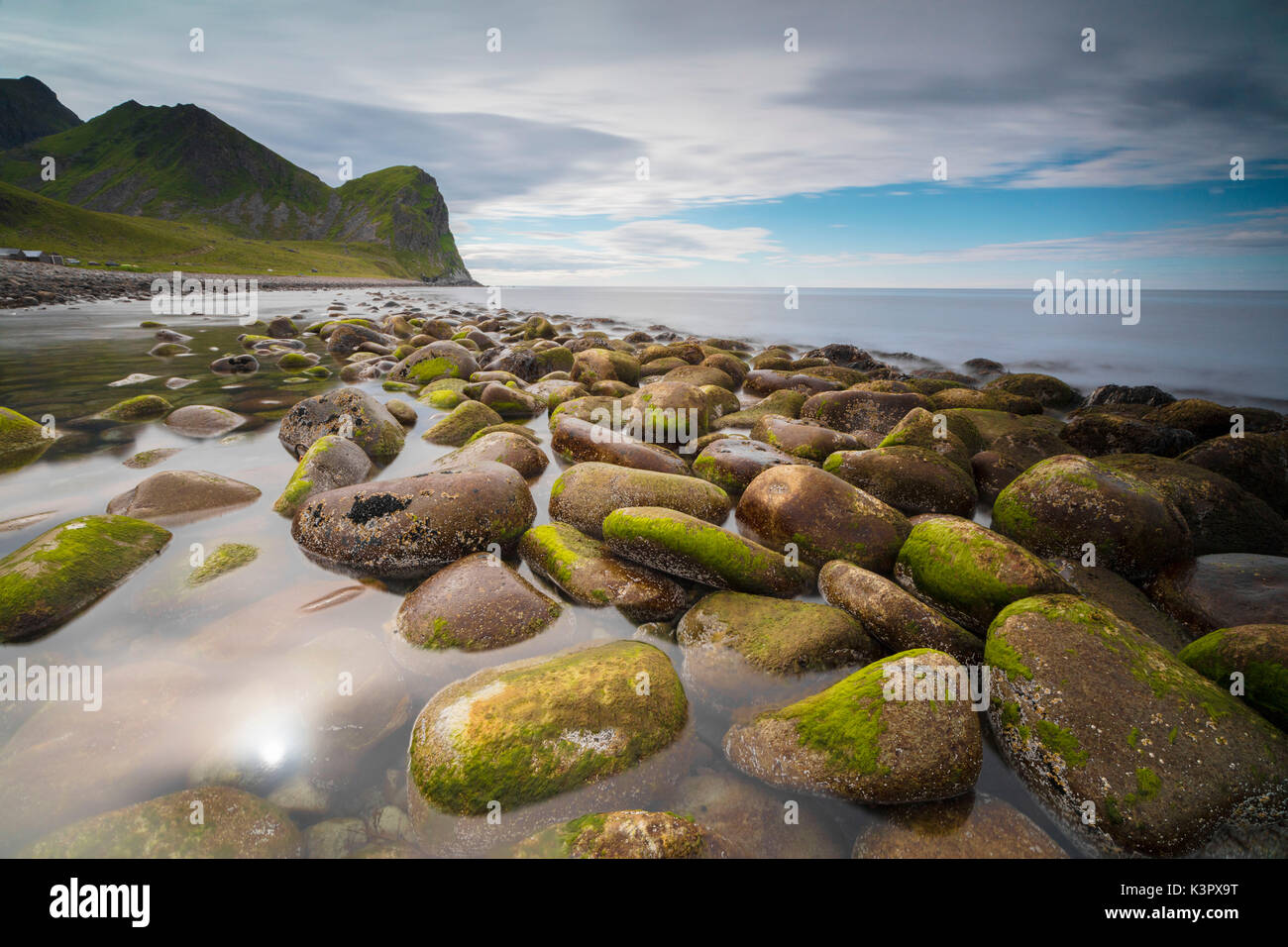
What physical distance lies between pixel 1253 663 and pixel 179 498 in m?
9.77

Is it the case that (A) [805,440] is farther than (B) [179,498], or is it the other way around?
(A) [805,440]

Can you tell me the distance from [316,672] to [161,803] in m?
1.13

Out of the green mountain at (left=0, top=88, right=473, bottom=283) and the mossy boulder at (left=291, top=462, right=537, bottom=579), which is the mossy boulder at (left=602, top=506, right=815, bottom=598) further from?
the green mountain at (left=0, top=88, right=473, bottom=283)

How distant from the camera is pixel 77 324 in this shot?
25641 millimetres

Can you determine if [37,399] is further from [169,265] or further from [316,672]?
[169,265]

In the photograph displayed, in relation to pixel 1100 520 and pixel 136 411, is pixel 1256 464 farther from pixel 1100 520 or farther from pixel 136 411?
pixel 136 411

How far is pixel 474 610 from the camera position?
4652 mm

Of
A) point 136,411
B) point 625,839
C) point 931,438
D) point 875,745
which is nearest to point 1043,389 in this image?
point 931,438

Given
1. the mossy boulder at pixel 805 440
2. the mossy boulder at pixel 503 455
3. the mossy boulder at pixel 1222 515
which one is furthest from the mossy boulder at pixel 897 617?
the mossy boulder at pixel 503 455

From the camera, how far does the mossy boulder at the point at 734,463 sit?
747 centimetres

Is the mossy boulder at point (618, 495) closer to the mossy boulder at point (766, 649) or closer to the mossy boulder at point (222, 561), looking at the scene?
the mossy boulder at point (766, 649)

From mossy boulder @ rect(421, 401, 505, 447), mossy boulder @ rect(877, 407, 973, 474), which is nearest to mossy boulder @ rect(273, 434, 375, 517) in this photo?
mossy boulder @ rect(421, 401, 505, 447)
